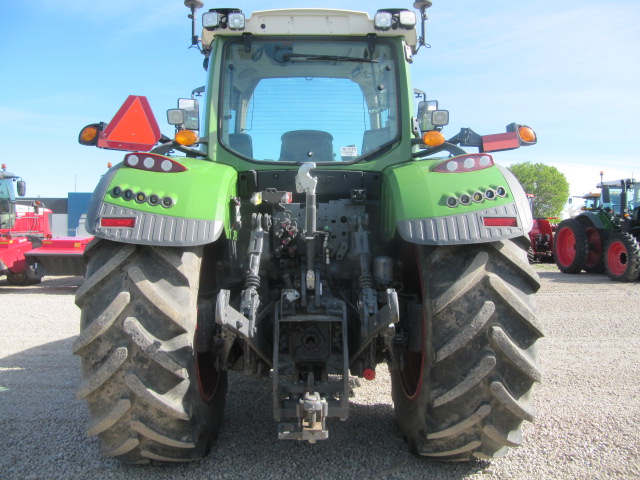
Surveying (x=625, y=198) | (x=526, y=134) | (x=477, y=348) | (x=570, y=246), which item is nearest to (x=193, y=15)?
(x=526, y=134)

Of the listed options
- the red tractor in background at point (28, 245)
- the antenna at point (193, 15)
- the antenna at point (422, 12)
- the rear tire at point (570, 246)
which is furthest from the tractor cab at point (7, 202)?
the rear tire at point (570, 246)

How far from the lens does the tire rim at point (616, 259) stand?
1307 centimetres

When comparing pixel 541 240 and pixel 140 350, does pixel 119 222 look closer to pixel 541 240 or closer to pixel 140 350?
pixel 140 350

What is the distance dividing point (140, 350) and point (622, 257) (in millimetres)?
13373

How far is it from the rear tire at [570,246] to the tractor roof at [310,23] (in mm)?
12592

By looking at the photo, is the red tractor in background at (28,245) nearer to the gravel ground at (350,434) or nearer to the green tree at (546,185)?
the gravel ground at (350,434)

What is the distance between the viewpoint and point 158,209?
2.57 meters

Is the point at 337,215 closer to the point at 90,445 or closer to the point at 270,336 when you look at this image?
the point at 270,336

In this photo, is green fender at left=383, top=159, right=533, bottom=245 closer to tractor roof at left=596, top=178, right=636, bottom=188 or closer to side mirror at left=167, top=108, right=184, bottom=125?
side mirror at left=167, top=108, right=184, bottom=125

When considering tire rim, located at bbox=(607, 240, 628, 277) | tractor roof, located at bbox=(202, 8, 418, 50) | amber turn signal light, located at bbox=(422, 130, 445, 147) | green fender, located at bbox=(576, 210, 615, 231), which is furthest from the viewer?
green fender, located at bbox=(576, 210, 615, 231)

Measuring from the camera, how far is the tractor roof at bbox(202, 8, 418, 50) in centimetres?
361

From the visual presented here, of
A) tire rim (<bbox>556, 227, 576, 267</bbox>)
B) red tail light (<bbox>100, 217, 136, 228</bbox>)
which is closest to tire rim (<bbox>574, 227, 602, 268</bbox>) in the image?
tire rim (<bbox>556, 227, 576, 267</bbox>)

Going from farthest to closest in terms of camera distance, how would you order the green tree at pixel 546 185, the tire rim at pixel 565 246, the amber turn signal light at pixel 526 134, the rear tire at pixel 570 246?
the green tree at pixel 546 185
the tire rim at pixel 565 246
the rear tire at pixel 570 246
the amber turn signal light at pixel 526 134

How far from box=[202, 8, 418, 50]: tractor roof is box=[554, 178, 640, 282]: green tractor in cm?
1115
